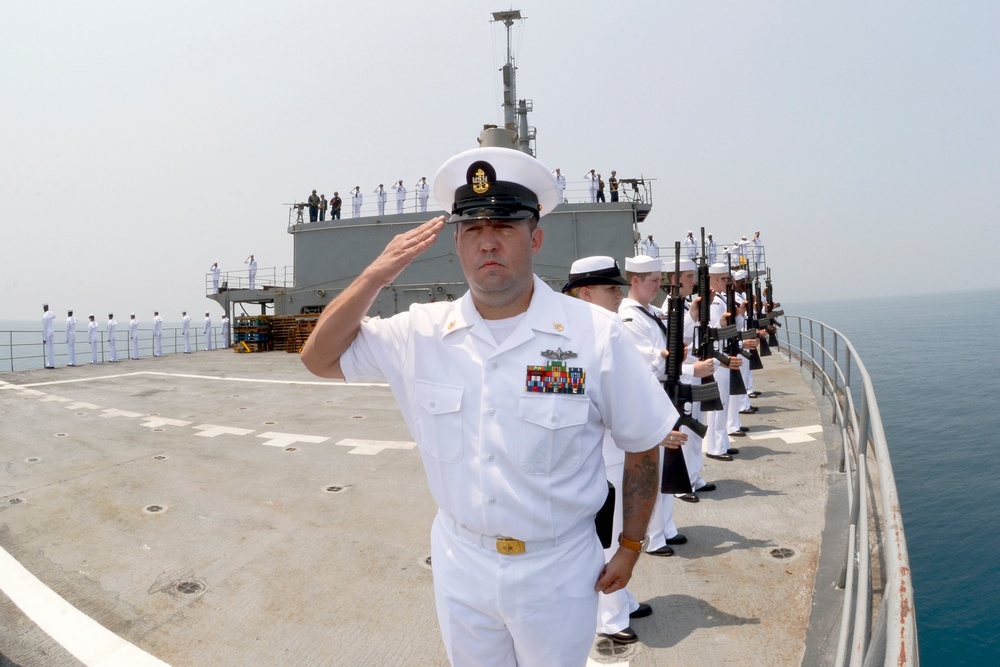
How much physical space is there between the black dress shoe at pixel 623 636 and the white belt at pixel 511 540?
4.93 feet

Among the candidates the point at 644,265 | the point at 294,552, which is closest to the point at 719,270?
the point at 644,265

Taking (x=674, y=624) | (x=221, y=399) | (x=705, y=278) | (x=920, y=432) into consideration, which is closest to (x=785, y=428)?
(x=705, y=278)

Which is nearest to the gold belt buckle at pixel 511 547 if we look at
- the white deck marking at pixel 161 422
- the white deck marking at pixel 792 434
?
the white deck marking at pixel 792 434

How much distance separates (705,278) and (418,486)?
308 centimetres

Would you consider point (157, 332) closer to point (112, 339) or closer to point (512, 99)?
point (112, 339)

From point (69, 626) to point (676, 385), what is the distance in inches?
140

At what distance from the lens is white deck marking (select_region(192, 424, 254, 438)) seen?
810cm

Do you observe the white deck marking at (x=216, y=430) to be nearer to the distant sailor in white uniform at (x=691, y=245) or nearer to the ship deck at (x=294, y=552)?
the ship deck at (x=294, y=552)

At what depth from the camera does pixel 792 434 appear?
7203 mm

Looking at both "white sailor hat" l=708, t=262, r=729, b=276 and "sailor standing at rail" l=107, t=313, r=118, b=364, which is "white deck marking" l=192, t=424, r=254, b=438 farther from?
Result: "sailor standing at rail" l=107, t=313, r=118, b=364

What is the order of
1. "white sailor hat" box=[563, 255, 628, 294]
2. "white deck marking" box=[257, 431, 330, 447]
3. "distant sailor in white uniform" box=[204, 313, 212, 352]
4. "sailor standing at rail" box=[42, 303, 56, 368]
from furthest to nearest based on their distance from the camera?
"distant sailor in white uniform" box=[204, 313, 212, 352] < "sailor standing at rail" box=[42, 303, 56, 368] < "white deck marking" box=[257, 431, 330, 447] < "white sailor hat" box=[563, 255, 628, 294]

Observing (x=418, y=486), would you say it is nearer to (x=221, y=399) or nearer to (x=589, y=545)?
(x=589, y=545)

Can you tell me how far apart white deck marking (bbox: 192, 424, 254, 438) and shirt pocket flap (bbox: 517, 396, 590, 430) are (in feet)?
23.7

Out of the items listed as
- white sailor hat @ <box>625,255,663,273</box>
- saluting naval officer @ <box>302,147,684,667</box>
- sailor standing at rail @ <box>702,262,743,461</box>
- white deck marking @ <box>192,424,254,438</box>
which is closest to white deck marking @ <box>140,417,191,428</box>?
white deck marking @ <box>192,424,254,438</box>
